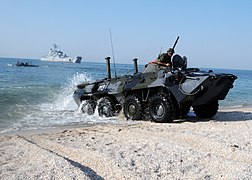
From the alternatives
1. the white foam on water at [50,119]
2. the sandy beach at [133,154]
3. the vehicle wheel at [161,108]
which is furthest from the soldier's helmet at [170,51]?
the sandy beach at [133,154]

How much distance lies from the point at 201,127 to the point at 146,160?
3271mm

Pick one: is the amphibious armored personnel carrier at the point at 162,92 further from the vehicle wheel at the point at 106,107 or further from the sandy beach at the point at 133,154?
the sandy beach at the point at 133,154

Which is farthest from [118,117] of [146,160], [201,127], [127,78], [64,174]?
[64,174]

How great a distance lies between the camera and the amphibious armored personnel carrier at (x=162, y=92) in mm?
8562

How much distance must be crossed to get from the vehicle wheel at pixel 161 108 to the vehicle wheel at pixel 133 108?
1.55 ft

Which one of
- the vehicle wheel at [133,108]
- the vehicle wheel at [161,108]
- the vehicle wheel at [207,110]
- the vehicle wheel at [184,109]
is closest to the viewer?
the vehicle wheel at [161,108]

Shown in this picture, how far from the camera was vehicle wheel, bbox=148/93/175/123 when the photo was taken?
28.8ft

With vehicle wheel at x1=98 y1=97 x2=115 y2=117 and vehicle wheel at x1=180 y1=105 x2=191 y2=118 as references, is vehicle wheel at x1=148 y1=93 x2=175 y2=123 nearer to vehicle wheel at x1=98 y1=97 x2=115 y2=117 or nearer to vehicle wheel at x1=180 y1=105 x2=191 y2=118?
vehicle wheel at x1=180 y1=105 x2=191 y2=118

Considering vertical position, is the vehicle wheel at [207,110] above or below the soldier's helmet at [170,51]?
below

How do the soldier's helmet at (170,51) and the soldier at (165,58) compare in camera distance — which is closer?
the soldier at (165,58)

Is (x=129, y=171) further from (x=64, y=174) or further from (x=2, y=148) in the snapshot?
(x=2, y=148)

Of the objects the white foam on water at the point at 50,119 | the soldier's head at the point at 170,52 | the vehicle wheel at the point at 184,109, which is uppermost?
the soldier's head at the point at 170,52

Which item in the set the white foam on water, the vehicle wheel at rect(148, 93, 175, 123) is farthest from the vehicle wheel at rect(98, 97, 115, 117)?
the vehicle wheel at rect(148, 93, 175, 123)

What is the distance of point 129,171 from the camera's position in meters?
4.50
